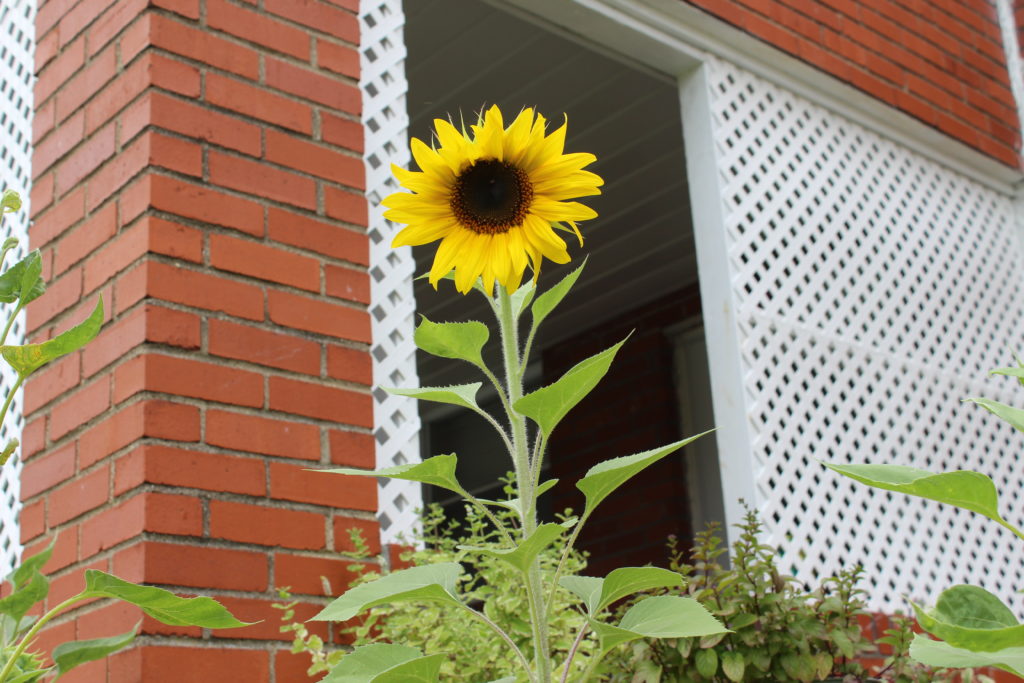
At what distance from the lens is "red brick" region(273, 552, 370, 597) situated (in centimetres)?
250

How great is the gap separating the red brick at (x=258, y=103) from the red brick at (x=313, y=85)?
0.04 m

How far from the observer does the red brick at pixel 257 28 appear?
2768 millimetres

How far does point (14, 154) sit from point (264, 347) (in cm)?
107

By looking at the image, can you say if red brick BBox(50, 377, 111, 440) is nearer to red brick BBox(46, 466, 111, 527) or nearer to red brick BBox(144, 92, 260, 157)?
red brick BBox(46, 466, 111, 527)

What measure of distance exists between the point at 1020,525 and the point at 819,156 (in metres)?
1.55

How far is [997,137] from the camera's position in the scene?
16.7 feet

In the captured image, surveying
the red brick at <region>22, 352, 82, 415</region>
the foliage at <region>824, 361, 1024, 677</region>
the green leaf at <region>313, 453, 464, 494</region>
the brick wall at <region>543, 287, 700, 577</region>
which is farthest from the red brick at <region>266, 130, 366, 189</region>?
the brick wall at <region>543, 287, 700, 577</region>

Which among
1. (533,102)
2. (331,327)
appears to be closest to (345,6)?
(331,327)

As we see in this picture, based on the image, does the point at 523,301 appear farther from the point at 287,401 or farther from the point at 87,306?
the point at 87,306

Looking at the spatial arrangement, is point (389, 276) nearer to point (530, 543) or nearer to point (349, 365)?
point (349, 365)

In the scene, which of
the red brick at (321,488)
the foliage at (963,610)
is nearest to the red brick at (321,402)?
the red brick at (321,488)

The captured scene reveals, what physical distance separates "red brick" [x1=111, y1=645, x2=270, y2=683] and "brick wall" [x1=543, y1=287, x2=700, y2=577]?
13.5 ft

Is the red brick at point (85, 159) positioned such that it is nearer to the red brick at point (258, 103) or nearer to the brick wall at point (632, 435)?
the red brick at point (258, 103)

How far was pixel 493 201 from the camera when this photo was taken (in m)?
1.46
